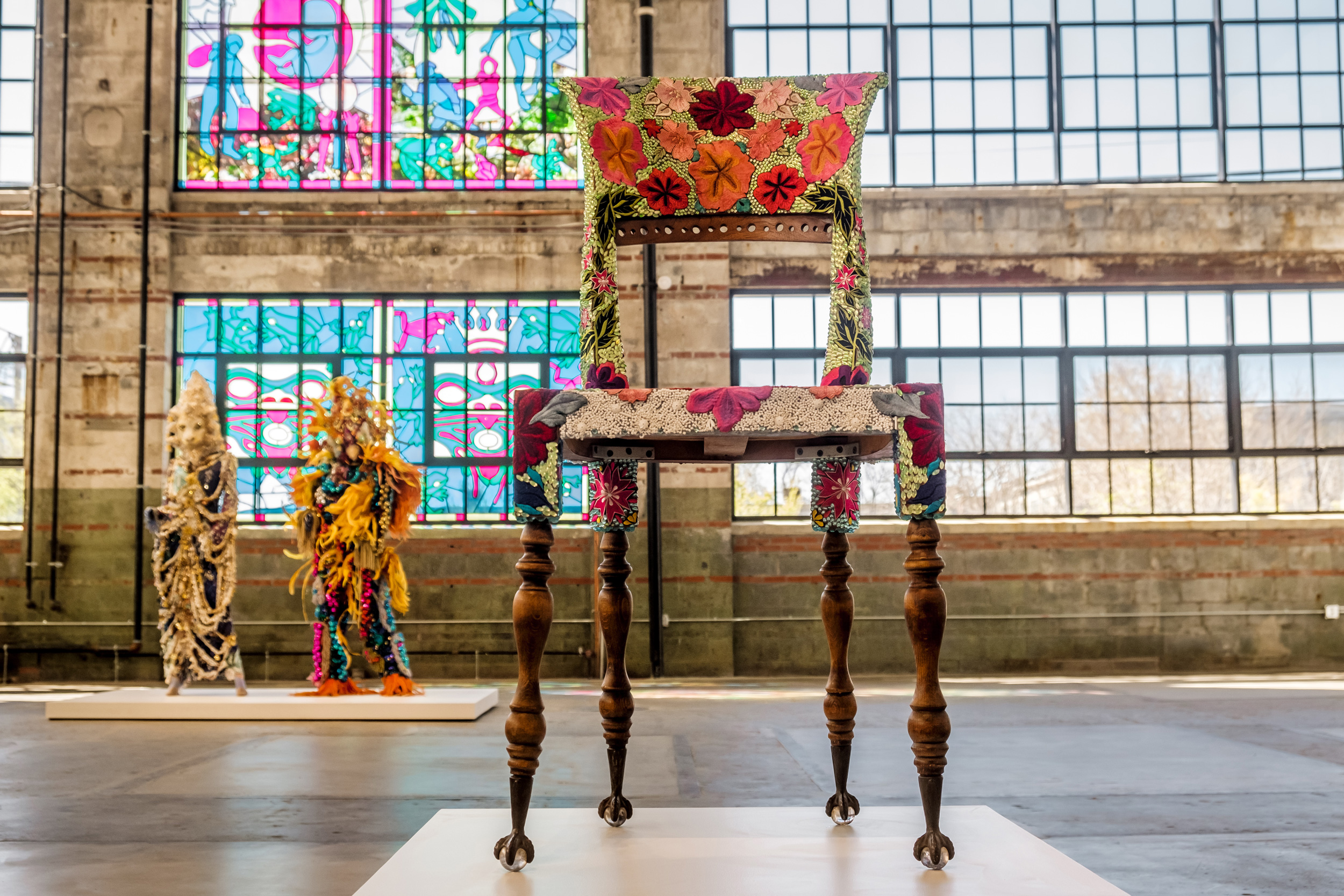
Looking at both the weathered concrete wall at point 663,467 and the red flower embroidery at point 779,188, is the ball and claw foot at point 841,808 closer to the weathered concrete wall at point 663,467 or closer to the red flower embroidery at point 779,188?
the red flower embroidery at point 779,188

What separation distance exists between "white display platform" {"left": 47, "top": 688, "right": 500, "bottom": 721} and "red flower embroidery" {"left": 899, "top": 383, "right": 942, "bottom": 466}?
4.54m

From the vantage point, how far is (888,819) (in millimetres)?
2943

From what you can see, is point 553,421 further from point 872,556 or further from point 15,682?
point 15,682

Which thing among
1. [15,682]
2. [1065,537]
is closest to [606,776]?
[1065,537]

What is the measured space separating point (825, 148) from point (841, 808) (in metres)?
1.73

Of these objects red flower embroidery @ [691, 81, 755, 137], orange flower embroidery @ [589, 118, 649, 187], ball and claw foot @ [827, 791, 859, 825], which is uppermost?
red flower embroidery @ [691, 81, 755, 137]

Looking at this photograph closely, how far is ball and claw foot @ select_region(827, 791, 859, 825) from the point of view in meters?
2.92

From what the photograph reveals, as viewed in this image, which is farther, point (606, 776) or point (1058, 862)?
point (606, 776)

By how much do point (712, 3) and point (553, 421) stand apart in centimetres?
785

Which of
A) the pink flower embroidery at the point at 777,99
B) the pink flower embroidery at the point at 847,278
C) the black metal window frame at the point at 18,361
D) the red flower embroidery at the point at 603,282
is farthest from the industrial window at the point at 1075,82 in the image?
the red flower embroidery at the point at 603,282

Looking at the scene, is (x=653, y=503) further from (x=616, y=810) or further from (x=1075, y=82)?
(x=616, y=810)

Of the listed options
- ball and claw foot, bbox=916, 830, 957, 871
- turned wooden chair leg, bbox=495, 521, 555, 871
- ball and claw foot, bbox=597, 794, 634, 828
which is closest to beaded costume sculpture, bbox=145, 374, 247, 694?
ball and claw foot, bbox=597, 794, 634, 828

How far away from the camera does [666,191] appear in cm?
297

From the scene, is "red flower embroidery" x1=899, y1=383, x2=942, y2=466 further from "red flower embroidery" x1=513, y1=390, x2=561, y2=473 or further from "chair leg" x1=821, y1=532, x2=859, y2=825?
"red flower embroidery" x1=513, y1=390, x2=561, y2=473
